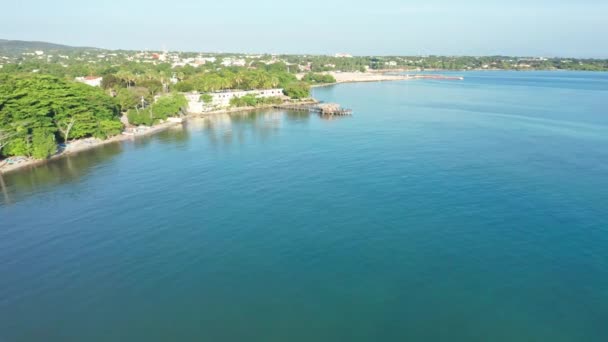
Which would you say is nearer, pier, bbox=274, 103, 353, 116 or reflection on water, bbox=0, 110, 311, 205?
reflection on water, bbox=0, 110, 311, 205

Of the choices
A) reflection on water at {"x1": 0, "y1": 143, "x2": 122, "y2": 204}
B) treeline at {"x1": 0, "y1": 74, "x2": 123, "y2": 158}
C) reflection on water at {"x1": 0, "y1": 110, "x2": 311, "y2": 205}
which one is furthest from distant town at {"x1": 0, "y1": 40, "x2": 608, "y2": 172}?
reflection on water at {"x1": 0, "y1": 110, "x2": 311, "y2": 205}

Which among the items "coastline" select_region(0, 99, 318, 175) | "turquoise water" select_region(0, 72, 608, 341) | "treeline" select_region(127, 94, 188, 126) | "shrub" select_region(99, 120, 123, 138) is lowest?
"turquoise water" select_region(0, 72, 608, 341)

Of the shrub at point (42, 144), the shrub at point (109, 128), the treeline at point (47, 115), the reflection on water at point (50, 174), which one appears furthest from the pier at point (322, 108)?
the shrub at point (42, 144)

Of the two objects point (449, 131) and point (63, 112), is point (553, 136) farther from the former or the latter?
point (63, 112)

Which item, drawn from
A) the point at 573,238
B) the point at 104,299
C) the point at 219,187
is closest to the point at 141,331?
the point at 104,299

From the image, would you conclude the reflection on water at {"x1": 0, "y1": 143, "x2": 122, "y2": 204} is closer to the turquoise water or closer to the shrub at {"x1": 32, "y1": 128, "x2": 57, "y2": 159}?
the turquoise water
